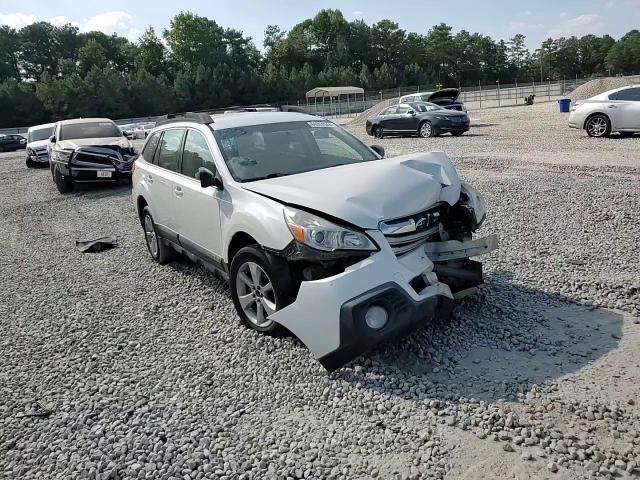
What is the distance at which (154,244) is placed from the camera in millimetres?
6391

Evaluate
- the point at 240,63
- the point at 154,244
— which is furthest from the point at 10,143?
the point at 240,63

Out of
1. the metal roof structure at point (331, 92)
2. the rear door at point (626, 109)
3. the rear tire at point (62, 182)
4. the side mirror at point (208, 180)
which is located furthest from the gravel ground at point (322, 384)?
the metal roof structure at point (331, 92)

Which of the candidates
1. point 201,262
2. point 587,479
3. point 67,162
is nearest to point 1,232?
point 67,162

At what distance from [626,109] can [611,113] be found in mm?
413

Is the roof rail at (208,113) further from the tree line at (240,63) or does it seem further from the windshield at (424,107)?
the tree line at (240,63)

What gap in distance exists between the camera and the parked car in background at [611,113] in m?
14.9

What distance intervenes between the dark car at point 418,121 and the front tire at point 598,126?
525 cm

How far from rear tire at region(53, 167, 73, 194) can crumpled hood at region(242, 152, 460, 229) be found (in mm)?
10027

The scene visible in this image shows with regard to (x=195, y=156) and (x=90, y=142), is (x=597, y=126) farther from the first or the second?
(x=195, y=156)

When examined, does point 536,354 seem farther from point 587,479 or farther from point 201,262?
point 201,262

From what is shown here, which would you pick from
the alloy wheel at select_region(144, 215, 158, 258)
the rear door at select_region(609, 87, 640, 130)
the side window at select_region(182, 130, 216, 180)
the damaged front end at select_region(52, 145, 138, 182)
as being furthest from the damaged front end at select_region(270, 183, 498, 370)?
the rear door at select_region(609, 87, 640, 130)

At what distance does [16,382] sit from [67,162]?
967 centimetres

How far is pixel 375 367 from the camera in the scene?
3.56 m

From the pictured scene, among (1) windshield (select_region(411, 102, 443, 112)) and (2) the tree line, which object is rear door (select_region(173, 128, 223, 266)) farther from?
(2) the tree line
